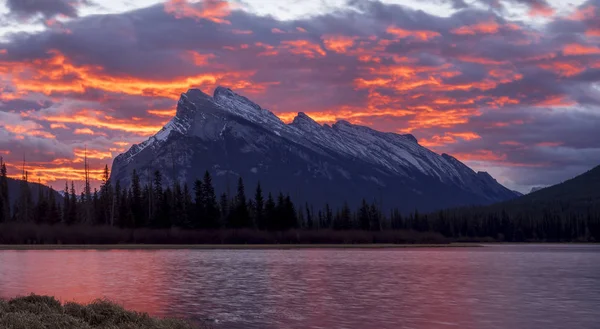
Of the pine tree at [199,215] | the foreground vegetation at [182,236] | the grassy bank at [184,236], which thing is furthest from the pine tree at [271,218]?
the pine tree at [199,215]

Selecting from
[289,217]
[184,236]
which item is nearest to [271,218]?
[289,217]

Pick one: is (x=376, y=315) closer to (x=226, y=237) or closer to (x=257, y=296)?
(x=257, y=296)

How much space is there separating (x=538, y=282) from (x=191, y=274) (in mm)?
29782

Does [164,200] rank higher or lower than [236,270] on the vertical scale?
higher

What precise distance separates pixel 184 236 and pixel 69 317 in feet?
491

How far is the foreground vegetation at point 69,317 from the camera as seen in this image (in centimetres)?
2256

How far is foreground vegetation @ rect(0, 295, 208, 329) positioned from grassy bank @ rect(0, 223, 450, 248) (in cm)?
13666

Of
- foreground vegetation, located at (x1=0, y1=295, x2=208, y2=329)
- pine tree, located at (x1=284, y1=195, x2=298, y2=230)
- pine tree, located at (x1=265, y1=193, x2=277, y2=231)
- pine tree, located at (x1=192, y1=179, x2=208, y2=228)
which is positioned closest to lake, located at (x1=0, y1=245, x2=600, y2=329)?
foreground vegetation, located at (x1=0, y1=295, x2=208, y2=329)

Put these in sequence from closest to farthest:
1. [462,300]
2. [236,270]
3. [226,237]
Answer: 1. [462,300]
2. [236,270]
3. [226,237]

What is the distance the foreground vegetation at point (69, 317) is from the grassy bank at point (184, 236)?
13666cm

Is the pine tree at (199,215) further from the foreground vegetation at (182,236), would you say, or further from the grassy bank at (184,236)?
the foreground vegetation at (182,236)

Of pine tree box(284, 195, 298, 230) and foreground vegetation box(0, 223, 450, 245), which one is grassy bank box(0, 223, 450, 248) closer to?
foreground vegetation box(0, 223, 450, 245)

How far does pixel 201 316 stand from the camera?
32312 millimetres

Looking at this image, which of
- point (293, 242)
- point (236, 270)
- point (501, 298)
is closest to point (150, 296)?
point (501, 298)
